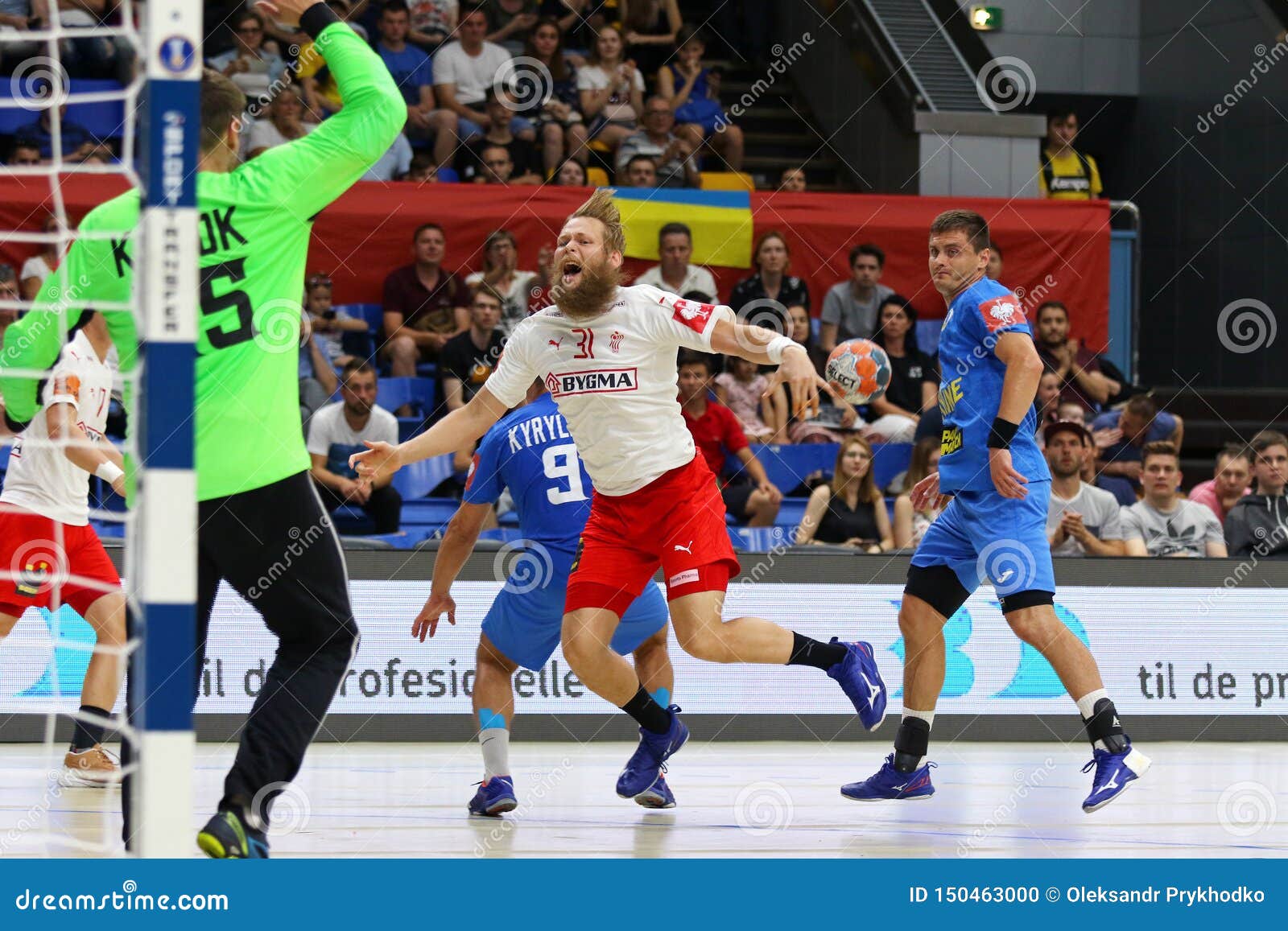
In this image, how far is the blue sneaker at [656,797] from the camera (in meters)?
6.16

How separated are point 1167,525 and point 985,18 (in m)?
8.20

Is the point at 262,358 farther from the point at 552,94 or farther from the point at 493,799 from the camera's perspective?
the point at 552,94

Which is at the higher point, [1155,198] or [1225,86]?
[1225,86]

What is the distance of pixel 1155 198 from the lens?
17.1 m

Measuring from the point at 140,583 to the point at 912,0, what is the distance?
13.9 m

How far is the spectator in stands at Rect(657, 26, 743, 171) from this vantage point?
1430cm

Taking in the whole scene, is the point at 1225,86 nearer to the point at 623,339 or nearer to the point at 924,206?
the point at 924,206

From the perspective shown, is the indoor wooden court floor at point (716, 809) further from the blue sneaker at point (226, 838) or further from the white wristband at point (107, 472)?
the white wristband at point (107, 472)

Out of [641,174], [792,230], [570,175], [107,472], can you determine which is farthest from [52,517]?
[792,230]

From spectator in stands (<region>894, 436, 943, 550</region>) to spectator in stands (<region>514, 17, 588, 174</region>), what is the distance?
419cm

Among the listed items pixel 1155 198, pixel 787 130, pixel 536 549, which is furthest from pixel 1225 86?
pixel 536 549

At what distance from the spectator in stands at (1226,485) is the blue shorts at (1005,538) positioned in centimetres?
518

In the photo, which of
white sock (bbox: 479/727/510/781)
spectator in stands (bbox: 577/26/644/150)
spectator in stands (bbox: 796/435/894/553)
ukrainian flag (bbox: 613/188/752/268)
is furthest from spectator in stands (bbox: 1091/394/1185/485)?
white sock (bbox: 479/727/510/781)

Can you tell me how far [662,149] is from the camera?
13469 millimetres
